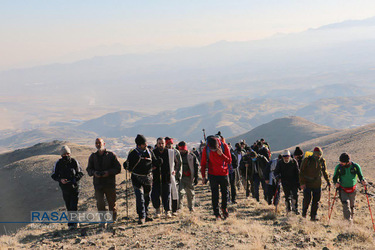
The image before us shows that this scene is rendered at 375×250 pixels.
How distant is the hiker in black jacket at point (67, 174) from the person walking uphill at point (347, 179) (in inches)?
266

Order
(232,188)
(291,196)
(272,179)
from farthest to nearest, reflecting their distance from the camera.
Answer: (232,188), (272,179), (291,196)

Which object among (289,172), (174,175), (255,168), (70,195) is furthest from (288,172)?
(70,195)

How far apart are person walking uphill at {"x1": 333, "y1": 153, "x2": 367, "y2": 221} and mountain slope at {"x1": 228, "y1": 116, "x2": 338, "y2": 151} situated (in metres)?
101

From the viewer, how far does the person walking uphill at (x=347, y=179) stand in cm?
839

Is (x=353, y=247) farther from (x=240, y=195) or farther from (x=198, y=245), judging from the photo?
(x=240, y=195)

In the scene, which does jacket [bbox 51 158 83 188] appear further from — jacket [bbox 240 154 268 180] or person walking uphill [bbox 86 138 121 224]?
jacket [bbox 240 154 268 180]

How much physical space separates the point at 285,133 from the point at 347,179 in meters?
119

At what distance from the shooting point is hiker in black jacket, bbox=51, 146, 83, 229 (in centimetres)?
764

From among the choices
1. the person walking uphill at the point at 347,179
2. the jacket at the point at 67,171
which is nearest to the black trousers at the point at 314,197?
the person walking uphill at the point at 347,179

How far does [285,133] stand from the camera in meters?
122

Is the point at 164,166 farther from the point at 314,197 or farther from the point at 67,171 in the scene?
the point at 314,197

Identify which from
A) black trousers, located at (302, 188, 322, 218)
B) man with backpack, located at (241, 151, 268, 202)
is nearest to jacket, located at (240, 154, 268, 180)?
man with backpack, located at (241, 151, 268, 202)

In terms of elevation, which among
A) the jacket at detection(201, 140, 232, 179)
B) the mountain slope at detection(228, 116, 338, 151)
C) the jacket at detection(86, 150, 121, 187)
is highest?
the jacket at detection(86, 150, 121, 187)

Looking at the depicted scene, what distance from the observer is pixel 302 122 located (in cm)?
13038
